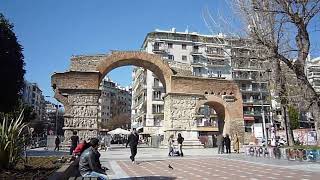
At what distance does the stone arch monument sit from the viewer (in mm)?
28797

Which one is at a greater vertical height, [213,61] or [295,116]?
[213,61]

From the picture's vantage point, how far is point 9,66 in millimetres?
24203

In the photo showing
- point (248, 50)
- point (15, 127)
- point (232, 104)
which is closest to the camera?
point (15, 127)

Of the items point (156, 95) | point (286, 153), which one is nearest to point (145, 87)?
point (156, 95)

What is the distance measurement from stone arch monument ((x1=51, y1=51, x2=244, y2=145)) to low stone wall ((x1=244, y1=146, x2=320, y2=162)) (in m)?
8.31

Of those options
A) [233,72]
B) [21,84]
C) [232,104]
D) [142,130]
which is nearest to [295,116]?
[233,72]

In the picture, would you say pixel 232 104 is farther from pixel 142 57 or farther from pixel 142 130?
pixel 142 130

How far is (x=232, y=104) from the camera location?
31969 millimetres

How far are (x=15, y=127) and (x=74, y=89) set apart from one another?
18.2 meters

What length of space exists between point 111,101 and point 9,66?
93.1 metres

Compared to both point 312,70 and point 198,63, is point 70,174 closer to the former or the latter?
point 312,70

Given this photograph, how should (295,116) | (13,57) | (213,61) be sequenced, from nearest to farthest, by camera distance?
(13,57) → (295,116) → (213,61)

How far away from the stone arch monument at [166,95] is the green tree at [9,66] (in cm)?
406

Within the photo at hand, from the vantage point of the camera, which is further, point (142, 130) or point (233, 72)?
point (233, 72)
